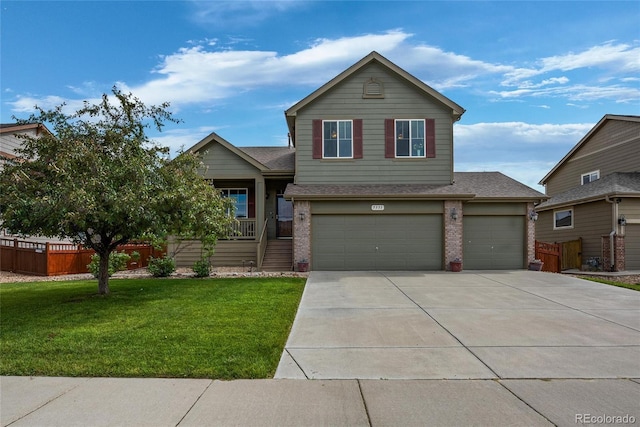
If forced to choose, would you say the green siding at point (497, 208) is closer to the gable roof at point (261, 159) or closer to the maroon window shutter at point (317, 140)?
the maroon window shutter at point (317, 140)

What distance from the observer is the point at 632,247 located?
16781 millimetres

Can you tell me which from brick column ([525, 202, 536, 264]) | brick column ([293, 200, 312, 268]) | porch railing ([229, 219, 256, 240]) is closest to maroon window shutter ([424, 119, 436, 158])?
brick column ([525, 202, 536, 264])

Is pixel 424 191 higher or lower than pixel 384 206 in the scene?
higher

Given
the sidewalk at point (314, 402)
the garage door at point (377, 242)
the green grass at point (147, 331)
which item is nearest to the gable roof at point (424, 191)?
the garage door at point (377, 242)

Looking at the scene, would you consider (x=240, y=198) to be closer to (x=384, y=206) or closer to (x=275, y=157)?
(x=275, y=157)

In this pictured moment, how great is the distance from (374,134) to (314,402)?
13.0 meters

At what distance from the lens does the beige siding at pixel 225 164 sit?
16.6 m

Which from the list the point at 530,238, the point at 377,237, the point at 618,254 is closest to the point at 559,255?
the point at 618,254

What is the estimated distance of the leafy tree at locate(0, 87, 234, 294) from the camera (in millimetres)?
7500

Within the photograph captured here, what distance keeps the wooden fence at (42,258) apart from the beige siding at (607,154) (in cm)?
2369

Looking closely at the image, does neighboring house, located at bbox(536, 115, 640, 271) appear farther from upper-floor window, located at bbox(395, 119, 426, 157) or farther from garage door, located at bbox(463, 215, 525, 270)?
upper-floor window, located at bbox(395, 119, 426, 157)

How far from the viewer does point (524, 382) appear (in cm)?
461

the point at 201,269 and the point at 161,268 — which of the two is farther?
the point at 161,268

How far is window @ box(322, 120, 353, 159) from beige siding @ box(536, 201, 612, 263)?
454 inches
